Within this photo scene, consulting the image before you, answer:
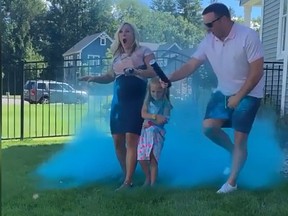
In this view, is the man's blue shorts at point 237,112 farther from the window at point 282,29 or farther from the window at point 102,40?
the window at point 282,29

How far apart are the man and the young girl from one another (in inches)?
6.8

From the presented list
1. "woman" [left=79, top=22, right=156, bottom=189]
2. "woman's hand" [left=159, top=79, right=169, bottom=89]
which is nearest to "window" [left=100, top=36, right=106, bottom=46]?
"woman" [left=79, top=22, right=156, bottom=189]

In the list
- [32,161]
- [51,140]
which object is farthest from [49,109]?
[51,140]

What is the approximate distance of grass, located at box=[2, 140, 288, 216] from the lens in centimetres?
327

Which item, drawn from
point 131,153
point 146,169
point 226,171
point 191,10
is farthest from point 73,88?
point 226,171

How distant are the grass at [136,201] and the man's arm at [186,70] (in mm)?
919

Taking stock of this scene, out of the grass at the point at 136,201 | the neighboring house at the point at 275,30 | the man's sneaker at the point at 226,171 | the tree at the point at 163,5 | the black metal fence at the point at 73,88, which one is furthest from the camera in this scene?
the neighboring house at the point at 275,30

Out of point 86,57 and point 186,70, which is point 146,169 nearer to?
point 186,70

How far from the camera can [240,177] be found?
4.00m

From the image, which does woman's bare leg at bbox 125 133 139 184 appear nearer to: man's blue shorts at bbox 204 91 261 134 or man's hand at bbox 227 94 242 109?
man's blue shorts at bbox 204 91 261 134

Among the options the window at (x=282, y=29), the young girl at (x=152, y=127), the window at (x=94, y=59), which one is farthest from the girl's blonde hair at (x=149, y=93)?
the window at (x=282, y=29)

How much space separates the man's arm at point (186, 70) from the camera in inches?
151

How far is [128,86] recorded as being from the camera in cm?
391

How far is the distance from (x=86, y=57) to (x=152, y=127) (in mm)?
875
